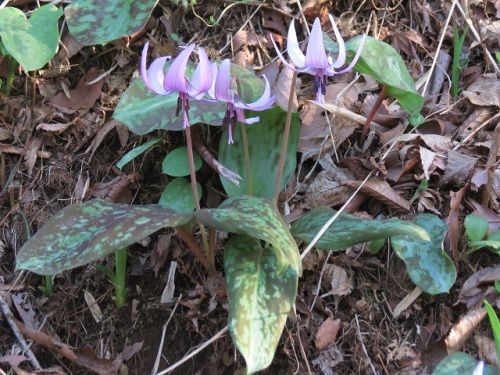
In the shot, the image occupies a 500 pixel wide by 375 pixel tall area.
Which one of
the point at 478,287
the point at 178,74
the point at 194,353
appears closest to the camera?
the point at 178,74

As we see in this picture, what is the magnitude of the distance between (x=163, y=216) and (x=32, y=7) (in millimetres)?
1311

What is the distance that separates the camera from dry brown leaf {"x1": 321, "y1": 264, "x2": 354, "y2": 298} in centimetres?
158

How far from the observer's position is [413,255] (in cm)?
150

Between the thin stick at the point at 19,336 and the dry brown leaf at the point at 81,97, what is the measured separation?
2.33 feet

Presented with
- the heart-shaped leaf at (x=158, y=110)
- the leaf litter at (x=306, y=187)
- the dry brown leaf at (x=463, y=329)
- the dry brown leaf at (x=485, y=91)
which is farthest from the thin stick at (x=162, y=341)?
the dry brown leaf at (x=485, y=91)

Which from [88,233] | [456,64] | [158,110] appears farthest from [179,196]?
[456,64]

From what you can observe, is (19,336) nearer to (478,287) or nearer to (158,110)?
(158,110)

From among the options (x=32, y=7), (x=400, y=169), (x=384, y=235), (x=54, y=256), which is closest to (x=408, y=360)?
(x=384, y=235)

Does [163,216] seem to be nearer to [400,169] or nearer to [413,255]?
[413,255]

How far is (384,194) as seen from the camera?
1.73m

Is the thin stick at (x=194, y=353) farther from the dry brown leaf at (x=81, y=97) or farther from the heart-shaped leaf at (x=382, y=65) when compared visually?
the dry brown leaf at (x=81, y=97)

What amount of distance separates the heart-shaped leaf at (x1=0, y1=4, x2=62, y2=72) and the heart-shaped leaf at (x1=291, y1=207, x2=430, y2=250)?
0.98 metres

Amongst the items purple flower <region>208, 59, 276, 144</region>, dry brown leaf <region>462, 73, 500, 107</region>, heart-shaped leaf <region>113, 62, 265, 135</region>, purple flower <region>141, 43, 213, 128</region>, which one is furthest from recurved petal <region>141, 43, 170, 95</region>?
dry brown leaf <region>462, 73, 500, 107</region>

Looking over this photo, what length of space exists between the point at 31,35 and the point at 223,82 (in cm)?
90
